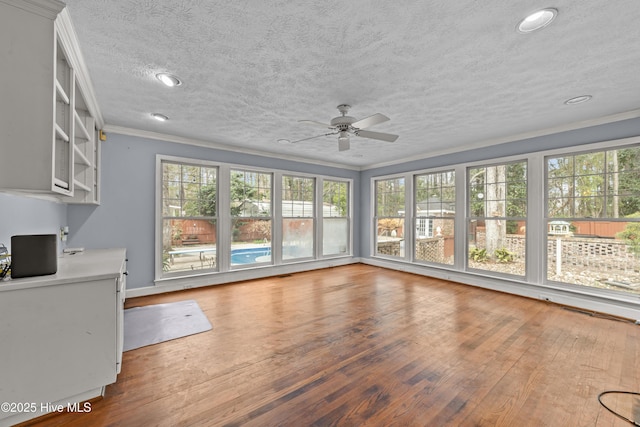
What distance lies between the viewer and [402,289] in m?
4.86

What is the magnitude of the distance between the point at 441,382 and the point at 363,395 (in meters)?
0.67

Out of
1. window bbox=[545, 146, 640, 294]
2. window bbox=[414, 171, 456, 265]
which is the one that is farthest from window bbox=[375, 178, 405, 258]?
window bbox=[545, 146, 640, 294]

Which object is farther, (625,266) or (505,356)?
(625,266)

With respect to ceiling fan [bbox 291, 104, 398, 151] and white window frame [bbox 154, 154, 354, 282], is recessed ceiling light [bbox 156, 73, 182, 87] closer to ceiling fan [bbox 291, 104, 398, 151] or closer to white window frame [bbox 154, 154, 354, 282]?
ceiling fan [bbox 291, 104, 398, 151]

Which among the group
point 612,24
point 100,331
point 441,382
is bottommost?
point 441,382

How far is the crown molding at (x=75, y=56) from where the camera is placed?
1.83 meters

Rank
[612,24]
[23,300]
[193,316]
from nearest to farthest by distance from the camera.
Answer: [23,300] < [612,24] < [193,316]

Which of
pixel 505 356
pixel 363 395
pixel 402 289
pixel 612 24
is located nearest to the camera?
pixel 612 24

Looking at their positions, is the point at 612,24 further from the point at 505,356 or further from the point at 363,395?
the point at 363,395

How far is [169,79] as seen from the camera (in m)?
2.65

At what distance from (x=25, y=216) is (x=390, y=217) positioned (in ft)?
20.7

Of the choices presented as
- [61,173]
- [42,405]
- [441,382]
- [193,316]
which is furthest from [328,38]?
[193,316]

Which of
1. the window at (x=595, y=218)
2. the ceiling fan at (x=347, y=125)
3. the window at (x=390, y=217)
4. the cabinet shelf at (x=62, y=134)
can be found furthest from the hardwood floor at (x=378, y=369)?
the window at (x=390, y=217)

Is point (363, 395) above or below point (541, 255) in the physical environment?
below
